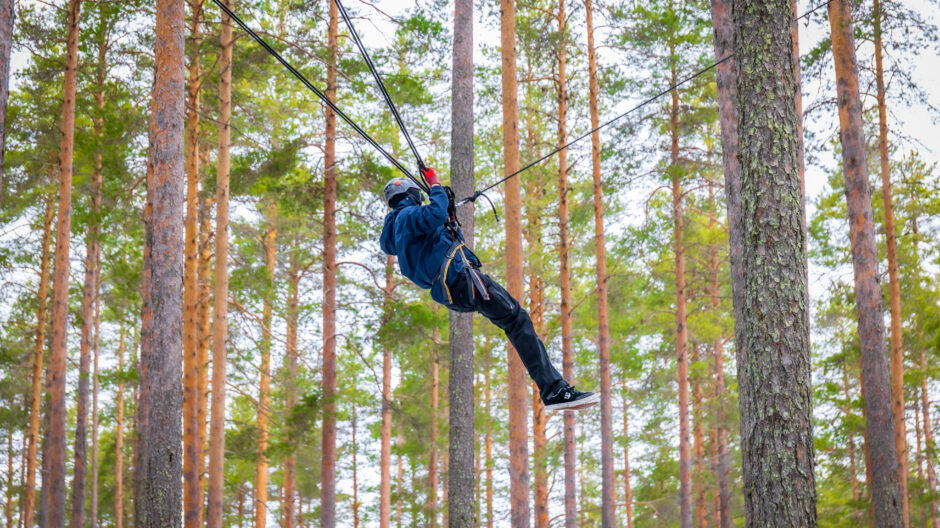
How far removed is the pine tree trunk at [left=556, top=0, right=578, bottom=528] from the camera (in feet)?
42.4

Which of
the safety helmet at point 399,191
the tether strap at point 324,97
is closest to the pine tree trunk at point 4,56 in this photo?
the tether strap at point 324,97

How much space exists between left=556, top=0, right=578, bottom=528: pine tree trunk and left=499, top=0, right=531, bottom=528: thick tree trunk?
241 centimetres

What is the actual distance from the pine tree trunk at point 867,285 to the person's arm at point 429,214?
22.4 feet

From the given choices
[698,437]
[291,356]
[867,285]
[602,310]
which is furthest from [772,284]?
[698,437]

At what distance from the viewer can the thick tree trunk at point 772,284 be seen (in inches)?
166

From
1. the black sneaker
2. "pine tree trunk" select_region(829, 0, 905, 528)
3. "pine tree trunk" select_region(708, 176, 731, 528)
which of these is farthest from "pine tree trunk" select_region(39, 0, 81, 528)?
"pine tree trunk" select_region(708, 176, 731, 528)

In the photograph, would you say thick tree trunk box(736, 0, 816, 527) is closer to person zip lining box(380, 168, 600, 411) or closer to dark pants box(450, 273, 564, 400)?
person zip lining box(380, 168, 600, 411)

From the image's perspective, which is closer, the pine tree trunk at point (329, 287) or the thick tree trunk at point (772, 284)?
the thick tree trunk at point (772, 284)

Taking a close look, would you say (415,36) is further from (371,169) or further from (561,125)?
(561,125)

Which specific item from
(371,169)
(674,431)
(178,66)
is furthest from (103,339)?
(178,66)

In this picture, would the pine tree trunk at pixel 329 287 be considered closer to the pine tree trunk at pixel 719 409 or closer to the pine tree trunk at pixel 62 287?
the pine tree trunk at pixel 62 287

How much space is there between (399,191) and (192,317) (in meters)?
7.59

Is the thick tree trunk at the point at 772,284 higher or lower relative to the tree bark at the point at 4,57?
lower

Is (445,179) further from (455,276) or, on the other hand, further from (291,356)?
(455,276)
